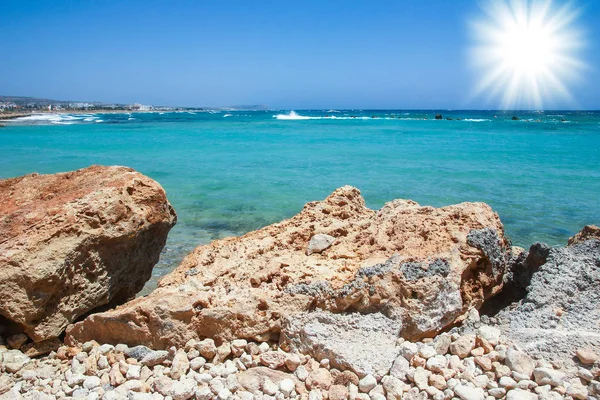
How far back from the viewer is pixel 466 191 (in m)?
10.7

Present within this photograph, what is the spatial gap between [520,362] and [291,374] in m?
1.49

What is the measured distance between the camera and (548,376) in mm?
2602

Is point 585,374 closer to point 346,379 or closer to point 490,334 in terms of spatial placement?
point 490,334

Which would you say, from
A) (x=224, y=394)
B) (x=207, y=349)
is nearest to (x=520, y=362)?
(x=224, y=394)

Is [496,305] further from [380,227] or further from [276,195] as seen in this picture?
[276,195]

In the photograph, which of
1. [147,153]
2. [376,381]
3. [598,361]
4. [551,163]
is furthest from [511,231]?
[147,153]

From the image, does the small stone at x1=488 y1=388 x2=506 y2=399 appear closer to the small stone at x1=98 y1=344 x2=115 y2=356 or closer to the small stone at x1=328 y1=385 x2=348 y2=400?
the small stone at x1=328 y1=385 x2=348 y2=400

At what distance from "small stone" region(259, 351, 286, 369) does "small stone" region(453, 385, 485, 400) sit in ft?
3.75

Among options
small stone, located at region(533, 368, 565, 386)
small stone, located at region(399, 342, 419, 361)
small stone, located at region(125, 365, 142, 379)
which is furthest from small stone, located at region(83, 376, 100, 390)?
small stone, located at region(533, 368, 565, 386)

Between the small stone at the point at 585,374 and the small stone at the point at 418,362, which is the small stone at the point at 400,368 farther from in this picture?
the small stone at the point at 585,374

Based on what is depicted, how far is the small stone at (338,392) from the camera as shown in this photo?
2.70 m

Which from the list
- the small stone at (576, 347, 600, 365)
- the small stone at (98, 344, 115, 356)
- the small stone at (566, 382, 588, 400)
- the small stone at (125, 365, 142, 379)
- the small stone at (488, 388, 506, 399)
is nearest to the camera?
the small stone at (566, 382, 588, 400)

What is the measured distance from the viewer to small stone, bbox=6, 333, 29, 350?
3.47m

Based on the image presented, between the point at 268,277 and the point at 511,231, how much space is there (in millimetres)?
5469
